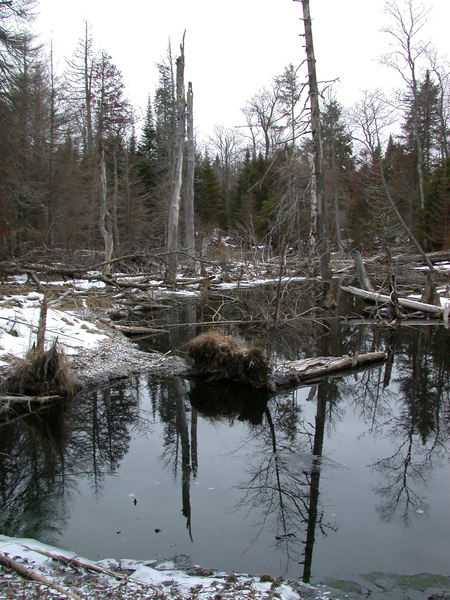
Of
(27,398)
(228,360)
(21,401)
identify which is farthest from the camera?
(228,360)

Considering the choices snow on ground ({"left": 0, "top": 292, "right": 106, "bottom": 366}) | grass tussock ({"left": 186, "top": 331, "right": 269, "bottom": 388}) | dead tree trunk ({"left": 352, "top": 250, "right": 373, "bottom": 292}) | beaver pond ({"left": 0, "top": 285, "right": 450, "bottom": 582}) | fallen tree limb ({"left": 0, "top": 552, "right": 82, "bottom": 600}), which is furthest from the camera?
dead tree trunk ({"left": 352, "top": 250, "right": 373, "bottom": 292})

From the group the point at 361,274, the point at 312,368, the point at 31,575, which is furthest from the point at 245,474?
the point at 361,274

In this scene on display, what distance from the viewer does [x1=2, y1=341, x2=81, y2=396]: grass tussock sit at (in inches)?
275

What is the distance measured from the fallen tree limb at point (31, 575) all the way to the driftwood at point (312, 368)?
484 cm

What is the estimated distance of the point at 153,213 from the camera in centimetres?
3300

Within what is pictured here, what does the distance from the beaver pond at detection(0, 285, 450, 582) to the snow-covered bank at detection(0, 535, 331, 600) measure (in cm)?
22

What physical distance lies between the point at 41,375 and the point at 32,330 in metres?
1.48

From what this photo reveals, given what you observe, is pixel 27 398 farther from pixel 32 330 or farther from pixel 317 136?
pixel 317 136

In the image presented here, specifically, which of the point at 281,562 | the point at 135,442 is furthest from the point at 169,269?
the point at 281,562

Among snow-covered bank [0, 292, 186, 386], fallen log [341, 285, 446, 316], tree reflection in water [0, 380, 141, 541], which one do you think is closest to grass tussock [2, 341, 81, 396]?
tree reflection in water [0, 380, 141, 541]

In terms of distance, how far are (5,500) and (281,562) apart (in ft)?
8.65

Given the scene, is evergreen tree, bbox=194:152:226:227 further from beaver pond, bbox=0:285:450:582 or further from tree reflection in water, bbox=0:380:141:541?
tree reflection in water, bbox=0:380:141:541

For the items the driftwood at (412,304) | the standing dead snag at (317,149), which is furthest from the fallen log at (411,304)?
the standing dead snag at (317,149)

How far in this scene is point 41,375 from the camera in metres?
7.12
